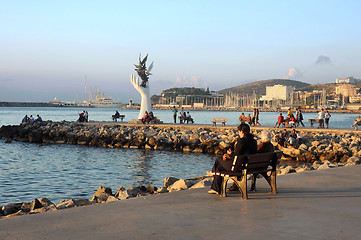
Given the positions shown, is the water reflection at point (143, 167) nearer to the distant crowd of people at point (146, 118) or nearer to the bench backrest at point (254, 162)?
the bench backrest at point (254, 162)

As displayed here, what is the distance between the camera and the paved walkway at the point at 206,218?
484cm

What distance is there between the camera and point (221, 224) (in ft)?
17.4

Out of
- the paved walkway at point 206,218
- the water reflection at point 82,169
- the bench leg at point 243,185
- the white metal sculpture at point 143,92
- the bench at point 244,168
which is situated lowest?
the water reflection at point 82,169

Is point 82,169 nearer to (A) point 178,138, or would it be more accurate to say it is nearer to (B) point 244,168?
(A) point 178,138

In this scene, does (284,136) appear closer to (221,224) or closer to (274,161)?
(274,161)

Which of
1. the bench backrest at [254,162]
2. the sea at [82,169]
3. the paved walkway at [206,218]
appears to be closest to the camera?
the paved walkway at [206,218]

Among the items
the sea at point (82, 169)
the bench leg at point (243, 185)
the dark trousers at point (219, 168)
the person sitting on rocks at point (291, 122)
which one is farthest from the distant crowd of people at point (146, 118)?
the bench leg at point (243, 185)

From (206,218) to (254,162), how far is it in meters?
1.70

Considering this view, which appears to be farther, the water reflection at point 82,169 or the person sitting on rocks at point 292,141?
the person sitting on rocks at point 292,141

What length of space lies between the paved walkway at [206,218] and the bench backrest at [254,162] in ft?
1.65

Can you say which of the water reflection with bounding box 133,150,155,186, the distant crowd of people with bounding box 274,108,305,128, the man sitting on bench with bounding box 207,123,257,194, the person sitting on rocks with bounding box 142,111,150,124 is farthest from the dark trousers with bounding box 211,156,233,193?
the person sitting on rocks with bounding box 142,111,150,124

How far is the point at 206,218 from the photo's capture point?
5629 mm

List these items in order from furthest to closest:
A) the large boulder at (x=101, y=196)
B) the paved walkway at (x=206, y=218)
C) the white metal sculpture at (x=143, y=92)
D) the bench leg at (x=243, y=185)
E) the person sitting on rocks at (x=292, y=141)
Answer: the white metal sculpture at (x=143, y=92) < the person sitting on rocks at (x=292, y=141) < the large boulder at (x=101, y=196) < the bench leg at (x=243, y=185) < the paved walkway at (x=206, y=218)

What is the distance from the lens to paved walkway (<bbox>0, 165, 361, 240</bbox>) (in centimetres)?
484
